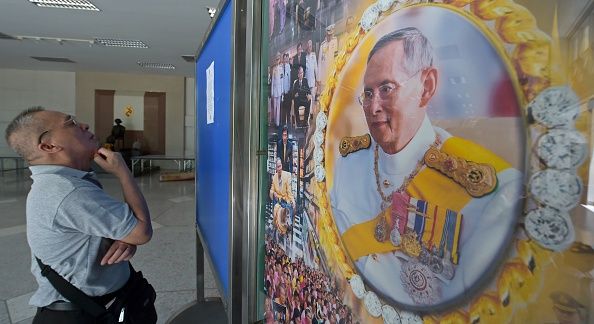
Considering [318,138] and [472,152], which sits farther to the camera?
[318,138]

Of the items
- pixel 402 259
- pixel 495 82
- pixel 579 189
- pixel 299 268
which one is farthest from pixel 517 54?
pixel 299 268

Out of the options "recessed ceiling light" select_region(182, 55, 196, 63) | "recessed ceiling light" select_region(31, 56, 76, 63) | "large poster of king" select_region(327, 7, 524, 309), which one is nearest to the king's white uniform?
"large poster of king" select_region(327, 7, 524, 309)

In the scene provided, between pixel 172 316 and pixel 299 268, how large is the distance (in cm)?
224

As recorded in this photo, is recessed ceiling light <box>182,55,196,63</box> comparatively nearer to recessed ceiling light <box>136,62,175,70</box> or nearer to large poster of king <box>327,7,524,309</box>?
recessed ceiling light <box>136,62,175,70</box>

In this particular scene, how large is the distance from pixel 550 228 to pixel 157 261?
13.4 feet

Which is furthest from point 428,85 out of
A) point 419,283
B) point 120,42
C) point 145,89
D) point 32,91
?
point 32,91

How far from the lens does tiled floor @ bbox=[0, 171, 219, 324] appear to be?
298cm

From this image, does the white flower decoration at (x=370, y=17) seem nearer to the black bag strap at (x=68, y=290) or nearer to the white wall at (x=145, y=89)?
the black bag strap at (x=68, y=290)

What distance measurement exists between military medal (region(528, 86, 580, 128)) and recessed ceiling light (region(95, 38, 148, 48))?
32.3 feet

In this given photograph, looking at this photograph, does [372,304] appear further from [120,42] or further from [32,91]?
Result: [32,91]

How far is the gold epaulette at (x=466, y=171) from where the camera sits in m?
0.42

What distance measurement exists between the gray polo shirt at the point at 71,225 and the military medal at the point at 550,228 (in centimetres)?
151

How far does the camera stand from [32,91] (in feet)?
44.7

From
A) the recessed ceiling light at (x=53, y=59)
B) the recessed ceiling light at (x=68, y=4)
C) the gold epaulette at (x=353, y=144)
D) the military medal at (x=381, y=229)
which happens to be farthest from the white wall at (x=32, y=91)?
the military medal at (x=381, y=229)
